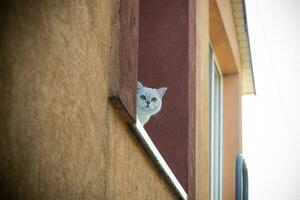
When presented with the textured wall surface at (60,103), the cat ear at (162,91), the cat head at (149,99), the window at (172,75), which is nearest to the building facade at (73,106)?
the textured wall surface at (60,103)

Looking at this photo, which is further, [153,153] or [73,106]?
[153,153]

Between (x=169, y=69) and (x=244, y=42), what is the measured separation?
3682mm

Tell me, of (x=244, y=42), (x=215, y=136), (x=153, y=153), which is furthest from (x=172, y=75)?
(x=244, y=42)

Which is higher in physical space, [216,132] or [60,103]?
[60,103]

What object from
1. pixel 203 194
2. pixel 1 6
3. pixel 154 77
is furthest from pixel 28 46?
pixel 203 194

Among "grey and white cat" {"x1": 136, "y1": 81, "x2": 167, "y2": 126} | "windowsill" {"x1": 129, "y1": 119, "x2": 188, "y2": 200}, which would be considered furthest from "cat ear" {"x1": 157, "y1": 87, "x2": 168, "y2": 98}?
"windowsill" {"x1": 129, "y1": 119, "x2": 188, "y2": 200}

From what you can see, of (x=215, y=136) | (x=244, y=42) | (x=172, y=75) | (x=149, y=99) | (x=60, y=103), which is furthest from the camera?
(x=244, y=42)

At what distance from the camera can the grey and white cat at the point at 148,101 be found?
387 centimetres

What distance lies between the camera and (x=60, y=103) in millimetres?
1646

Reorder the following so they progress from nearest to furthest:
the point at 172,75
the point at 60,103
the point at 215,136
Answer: the point at 60,103 → the point at 172,75 → the point at 215,136

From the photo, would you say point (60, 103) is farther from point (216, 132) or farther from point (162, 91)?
point (216, 132)

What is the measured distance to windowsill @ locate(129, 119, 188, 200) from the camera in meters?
2.19

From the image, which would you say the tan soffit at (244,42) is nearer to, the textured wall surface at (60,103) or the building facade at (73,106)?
the building facade at (73,106)

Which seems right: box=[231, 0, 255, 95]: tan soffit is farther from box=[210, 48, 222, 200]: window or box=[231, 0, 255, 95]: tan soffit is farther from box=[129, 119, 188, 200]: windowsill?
box=[129, 119, 188, 200]: windowsill
